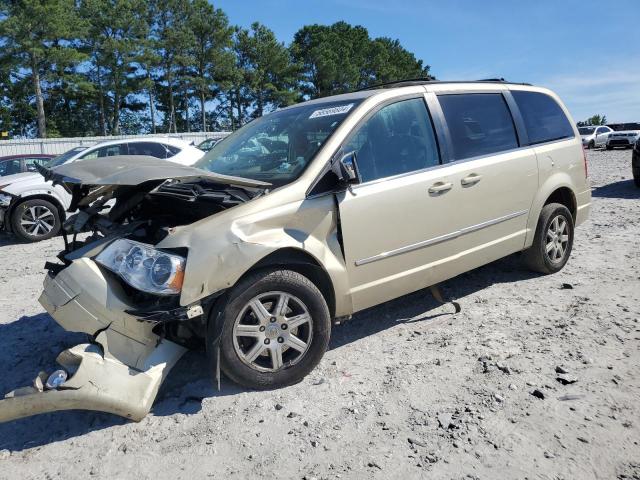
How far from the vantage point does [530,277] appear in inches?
205

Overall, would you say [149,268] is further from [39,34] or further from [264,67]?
[264,67]

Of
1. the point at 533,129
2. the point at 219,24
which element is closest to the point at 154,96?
the point at 219,24

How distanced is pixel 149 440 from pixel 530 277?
399 cm

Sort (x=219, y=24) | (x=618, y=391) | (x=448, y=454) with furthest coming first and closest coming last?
1. (x=219, y=24)
2. (x=618, y=391)
3. (x=448, y=454)

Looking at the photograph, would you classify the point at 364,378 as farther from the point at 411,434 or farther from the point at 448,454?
the point at 448,454

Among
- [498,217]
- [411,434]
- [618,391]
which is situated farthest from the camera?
[498,217]

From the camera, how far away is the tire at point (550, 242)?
497 centimetres

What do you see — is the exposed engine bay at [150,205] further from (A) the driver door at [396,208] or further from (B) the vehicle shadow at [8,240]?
(B) the vehicle shadow at [8,240]

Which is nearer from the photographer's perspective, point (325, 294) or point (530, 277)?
point (325, 294)

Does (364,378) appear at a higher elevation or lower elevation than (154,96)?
lower

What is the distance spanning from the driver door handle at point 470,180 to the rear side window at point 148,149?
8072 millimetres

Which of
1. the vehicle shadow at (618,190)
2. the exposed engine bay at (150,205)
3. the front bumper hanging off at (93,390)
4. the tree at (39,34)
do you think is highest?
the tree at (39,34)

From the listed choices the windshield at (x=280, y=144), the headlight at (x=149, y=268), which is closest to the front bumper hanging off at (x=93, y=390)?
the headlight at (x=149, y=268)

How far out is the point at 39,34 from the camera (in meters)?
35.7
